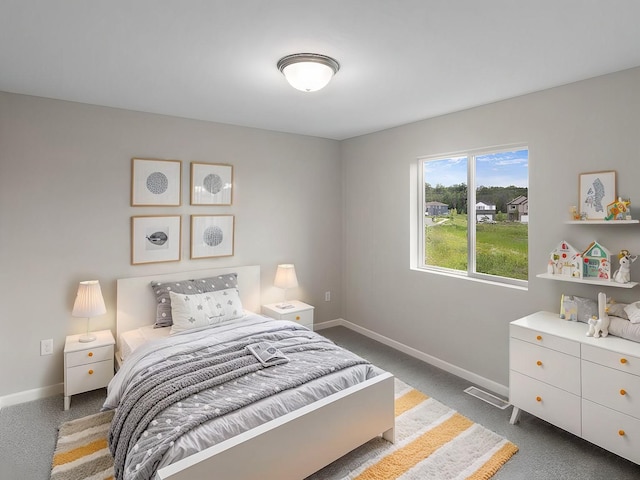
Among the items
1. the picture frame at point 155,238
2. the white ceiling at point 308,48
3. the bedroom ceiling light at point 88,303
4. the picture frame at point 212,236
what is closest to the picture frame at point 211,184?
the picture frame at point 212,236

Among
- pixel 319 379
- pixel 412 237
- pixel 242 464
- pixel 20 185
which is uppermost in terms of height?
pixel 20 185

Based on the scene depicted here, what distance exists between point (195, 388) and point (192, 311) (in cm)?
118

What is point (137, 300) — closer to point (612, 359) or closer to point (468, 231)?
point (468, 231)

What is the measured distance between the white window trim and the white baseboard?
867mm

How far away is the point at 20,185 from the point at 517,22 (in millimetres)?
3599

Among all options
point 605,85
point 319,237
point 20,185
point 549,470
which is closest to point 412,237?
point 319,237

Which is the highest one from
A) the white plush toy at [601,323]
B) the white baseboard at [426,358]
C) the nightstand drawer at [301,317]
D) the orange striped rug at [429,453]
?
the white plush toy at [601,323]

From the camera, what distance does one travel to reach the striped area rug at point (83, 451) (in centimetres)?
218

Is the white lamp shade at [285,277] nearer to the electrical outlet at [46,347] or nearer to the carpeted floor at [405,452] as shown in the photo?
the carpeted floor at [405,452]

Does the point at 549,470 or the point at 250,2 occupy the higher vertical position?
the point at 250,2

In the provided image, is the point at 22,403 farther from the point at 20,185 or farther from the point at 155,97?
the point at 155,97

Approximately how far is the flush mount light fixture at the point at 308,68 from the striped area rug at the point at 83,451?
2.63 meters

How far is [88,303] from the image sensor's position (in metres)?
3.01

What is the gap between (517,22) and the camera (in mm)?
1819
